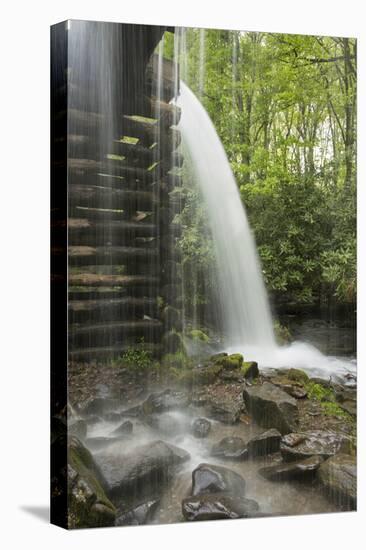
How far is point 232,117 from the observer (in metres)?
6.59

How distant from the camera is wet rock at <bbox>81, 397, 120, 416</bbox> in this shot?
608 centimetres

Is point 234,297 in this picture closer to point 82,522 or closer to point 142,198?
point 142,198

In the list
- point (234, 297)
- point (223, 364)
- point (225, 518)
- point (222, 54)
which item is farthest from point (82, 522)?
point (222, 54)

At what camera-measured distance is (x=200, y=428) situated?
6.38m

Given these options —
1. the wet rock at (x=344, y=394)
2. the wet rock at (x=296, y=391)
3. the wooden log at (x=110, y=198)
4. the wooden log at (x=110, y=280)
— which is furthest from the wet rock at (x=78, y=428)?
the wet rock at (x=344, y=394)

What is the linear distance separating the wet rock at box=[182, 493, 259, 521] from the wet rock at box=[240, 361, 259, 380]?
2.88 feet

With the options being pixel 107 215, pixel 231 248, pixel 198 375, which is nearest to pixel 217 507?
pixel 198 375

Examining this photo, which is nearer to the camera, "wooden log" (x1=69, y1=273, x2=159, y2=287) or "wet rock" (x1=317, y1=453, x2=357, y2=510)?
"wooden log" (x1=69, y1=273, x2=159, y2=287)

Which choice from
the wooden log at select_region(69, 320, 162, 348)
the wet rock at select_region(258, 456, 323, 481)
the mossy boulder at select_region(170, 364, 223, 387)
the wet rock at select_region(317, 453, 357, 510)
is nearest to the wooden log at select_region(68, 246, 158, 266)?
the wooden log at select_region(69, 320, 162, 348)

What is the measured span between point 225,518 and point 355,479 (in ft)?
3.77

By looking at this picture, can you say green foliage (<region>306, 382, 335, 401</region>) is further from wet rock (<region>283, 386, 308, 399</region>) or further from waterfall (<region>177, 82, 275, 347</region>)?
waterfall (<region>177, 82, 275, 347</region>)

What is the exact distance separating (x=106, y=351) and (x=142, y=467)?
836mm

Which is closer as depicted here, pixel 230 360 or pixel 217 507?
pixel 217 507

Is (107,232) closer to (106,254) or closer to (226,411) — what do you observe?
(106,254)
